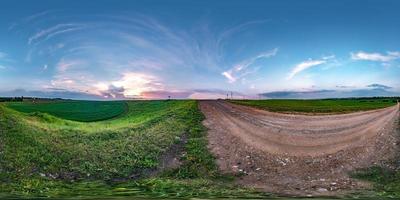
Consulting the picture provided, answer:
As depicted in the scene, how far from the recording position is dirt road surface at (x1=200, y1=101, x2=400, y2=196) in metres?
27.0

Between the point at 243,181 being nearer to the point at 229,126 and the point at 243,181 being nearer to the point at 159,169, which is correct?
the point at 159,169

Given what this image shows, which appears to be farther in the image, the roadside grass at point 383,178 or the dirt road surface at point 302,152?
the dirt road surface at point 302,152

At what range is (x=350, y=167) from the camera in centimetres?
3019

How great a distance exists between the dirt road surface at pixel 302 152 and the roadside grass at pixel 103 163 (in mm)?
1553

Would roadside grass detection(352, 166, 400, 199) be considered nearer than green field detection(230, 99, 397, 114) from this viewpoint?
Yes

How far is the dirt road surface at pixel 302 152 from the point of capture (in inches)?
1064

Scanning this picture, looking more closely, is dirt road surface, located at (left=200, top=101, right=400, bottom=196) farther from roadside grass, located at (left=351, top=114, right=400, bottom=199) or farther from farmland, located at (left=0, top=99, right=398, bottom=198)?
roadside grass, located at (left=351, top=114, right=400, bottom=199)

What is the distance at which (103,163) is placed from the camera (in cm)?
3259

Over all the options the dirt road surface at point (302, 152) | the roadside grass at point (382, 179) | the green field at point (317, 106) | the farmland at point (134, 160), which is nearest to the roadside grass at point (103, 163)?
the farmland at point (134, 160)

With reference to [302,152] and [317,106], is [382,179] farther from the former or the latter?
[317,106]

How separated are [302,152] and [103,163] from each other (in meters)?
12.9

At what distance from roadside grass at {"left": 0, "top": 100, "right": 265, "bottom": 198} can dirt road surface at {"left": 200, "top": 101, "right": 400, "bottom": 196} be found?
61.1 inches

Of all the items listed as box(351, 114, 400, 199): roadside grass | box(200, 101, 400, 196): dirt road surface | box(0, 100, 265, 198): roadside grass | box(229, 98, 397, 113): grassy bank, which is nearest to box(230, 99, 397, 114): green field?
box(229, 98, 397, 113): grassy bank

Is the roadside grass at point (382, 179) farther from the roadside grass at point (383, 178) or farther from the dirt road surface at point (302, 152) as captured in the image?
the dirt road surface at point (302, 152)
